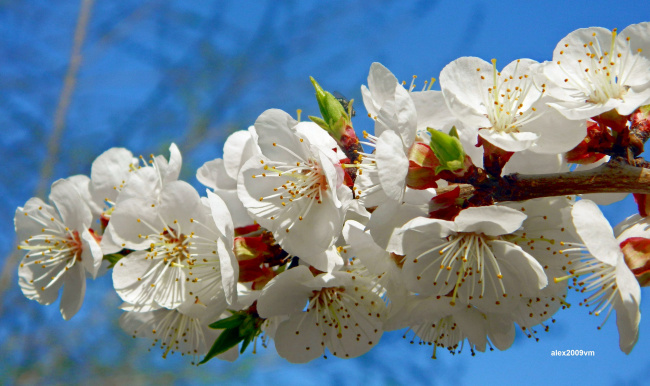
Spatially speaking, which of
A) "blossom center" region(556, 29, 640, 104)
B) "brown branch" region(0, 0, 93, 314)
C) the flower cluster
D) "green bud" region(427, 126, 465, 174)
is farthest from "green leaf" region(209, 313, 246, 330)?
"brown branch" region(0, 0, 93, 314)

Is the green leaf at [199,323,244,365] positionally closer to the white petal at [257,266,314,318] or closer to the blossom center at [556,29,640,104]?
the white petal at [257,266,314,318]

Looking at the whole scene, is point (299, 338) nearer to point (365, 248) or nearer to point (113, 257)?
point (365, 248)

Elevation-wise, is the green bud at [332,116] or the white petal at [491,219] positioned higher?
the green bud at [332,116]

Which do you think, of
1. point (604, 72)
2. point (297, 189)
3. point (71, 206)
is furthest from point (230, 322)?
point (604, 72)

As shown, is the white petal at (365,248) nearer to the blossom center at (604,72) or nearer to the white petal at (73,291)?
the blossom center at (604,72)

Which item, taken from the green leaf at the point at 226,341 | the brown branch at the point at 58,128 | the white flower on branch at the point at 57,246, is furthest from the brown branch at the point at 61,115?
the green leaf at the point at 226,341

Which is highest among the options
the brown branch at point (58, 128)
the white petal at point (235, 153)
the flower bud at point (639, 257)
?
the brown branch at point (58, 128)

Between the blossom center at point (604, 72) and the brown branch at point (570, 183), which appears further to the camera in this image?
the blossom center at point (604, 72)

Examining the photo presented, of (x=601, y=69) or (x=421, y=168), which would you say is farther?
(x=601, y=69)
